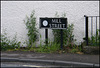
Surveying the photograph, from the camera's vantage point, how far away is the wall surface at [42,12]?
968 cm

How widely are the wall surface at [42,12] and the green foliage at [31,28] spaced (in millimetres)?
232

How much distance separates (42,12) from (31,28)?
102 cm

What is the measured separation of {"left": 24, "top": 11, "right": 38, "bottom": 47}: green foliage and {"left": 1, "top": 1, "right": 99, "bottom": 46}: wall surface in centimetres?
23

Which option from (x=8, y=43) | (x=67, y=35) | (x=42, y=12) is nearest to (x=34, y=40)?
(x=8, y=43)

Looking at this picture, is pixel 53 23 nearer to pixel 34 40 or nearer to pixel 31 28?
pixel 31 28

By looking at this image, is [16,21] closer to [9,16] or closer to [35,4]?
[9,16]

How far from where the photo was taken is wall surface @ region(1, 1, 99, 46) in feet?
31.8

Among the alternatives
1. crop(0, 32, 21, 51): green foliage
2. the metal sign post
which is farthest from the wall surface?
the metal sign post

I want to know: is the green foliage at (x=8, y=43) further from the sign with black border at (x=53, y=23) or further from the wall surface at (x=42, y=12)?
the sign with black border at (x=53, y=23)

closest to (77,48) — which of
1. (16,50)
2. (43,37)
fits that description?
(43,37)

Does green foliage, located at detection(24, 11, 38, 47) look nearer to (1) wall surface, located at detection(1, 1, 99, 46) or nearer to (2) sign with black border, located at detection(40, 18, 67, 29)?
(1) wall surface, located at detection(1, 1, 99, 46)

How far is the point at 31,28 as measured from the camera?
373 inches

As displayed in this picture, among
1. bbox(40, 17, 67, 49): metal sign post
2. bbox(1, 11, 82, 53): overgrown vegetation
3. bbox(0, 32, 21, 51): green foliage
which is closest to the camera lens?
bbox(40, 17, 67, 49): metal sign post

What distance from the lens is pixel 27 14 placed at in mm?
9805
